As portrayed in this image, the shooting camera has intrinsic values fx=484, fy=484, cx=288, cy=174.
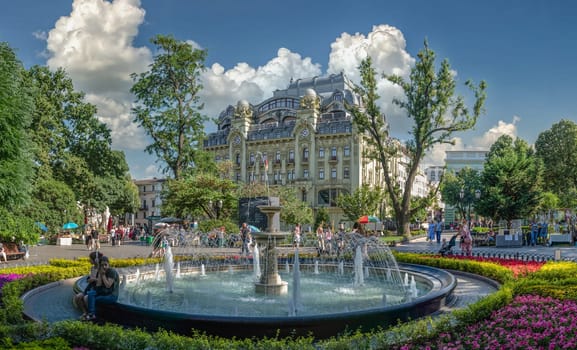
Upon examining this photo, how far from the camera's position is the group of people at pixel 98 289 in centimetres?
934

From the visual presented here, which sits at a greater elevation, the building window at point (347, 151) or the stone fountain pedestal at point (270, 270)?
the building window at point (347, 151)

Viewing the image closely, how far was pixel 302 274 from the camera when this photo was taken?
1758 cm

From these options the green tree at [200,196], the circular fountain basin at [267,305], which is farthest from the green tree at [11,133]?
the green tree at [200,196]

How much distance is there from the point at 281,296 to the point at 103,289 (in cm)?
472

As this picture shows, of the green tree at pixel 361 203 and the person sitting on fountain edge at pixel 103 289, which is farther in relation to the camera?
the green tree at pixel 361 203

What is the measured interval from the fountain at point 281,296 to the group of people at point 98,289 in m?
0.23

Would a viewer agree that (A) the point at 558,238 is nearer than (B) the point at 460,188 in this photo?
Yes

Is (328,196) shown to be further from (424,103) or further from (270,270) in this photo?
(270,270)

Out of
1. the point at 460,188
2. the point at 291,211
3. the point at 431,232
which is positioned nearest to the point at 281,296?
the point at 431,232

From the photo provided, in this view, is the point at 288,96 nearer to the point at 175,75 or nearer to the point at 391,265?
the point at 175,75

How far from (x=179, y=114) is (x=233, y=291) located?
915 inches

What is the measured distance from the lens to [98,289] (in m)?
9.48

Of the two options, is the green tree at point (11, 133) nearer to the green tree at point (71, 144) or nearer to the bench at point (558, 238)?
the green tree at point (71, 144)

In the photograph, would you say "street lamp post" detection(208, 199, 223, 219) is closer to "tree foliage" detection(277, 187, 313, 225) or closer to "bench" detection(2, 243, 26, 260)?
"tree foliage" detection(277, 187, 313, 225)
